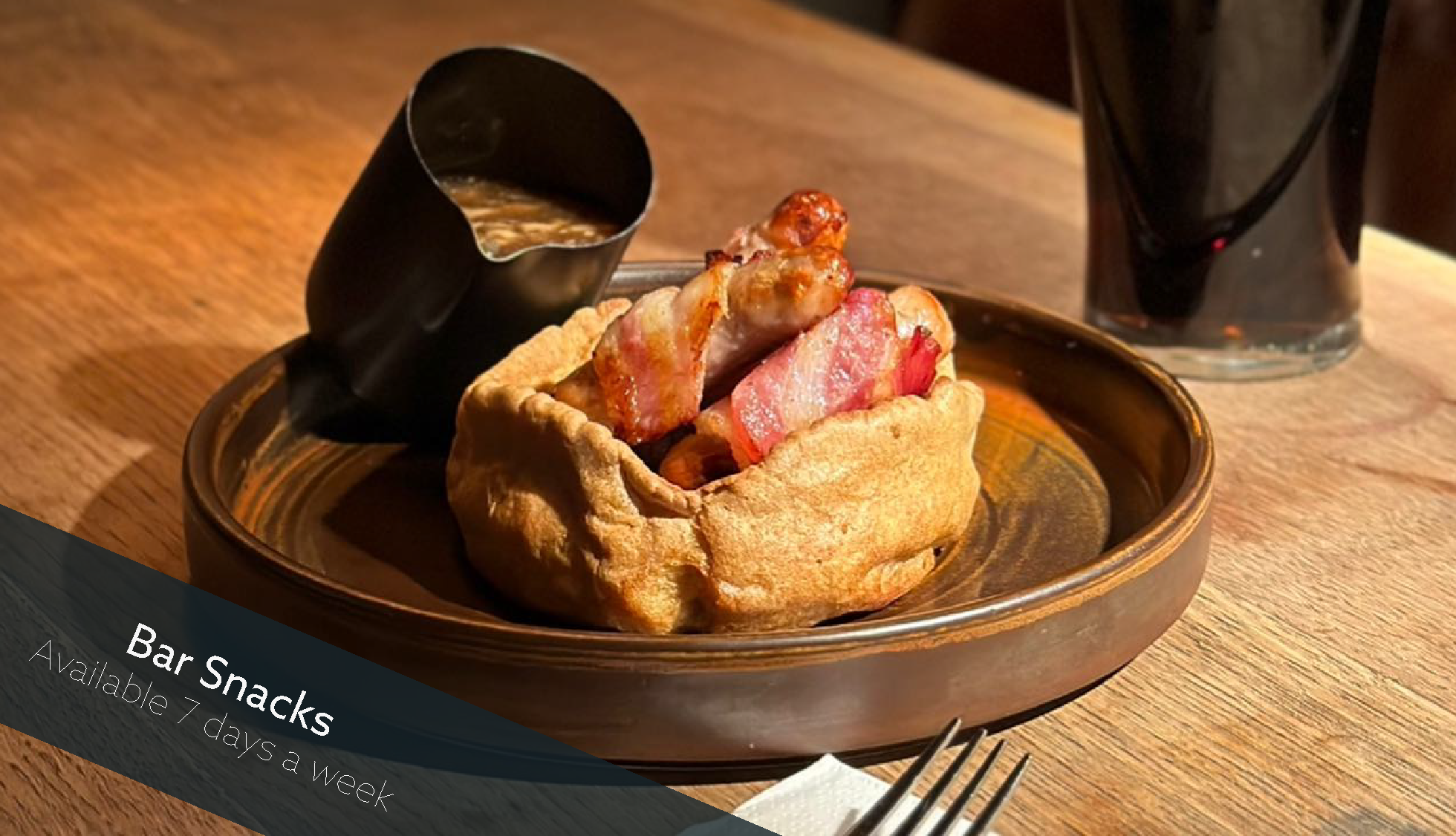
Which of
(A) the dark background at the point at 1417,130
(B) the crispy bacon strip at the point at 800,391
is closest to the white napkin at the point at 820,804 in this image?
(B) the crispy bacon strip at the point at 800,391

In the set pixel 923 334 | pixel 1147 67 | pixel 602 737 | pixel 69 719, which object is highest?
pixel 1147 67

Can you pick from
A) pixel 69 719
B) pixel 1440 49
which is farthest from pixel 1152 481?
pixel 1440 49

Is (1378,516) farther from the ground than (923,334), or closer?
closer

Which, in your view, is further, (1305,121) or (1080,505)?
(1305,121)

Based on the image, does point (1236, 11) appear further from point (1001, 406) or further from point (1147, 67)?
point (1001, 406)

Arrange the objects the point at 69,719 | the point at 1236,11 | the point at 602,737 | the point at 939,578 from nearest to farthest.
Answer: the point at 602,737
the point at 69,719
the point at 939,578
the point at 1236,11
